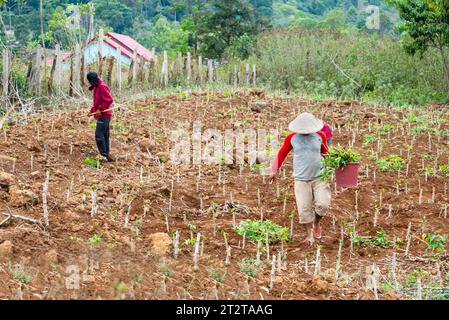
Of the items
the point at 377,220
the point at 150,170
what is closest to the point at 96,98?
the point at 150,170

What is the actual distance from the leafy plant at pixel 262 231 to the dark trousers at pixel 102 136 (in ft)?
11.0

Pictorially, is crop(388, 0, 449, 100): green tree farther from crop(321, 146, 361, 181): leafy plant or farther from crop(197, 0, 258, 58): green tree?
crop(197, 0, 258, 58): green tree

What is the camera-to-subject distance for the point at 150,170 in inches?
412

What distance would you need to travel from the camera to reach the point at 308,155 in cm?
739

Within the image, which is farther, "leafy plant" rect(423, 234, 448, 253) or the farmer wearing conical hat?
the farmer wearing conical hat

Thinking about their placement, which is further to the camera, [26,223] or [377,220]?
[377,220]

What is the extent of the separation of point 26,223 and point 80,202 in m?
1.15

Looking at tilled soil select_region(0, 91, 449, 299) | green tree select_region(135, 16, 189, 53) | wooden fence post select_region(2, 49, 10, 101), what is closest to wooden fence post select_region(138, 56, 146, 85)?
tilled soil select_region(0, 91, 449, 299)

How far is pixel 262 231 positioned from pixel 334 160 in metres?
1.02

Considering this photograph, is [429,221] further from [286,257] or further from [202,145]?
[202,145]

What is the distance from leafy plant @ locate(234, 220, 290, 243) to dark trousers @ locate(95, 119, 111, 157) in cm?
334

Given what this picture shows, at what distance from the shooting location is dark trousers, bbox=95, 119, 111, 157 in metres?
10.2

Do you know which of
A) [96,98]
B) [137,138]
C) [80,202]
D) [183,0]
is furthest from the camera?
[183,0]

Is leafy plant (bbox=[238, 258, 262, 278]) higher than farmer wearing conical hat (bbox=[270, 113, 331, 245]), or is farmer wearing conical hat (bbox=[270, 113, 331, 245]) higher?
farmer wearing conical hat (bbox=[270, 113, 331, 245])
